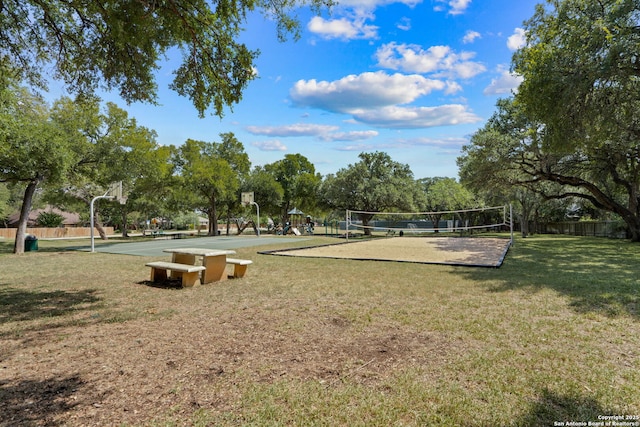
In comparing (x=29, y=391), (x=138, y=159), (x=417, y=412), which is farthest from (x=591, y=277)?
(x=138, y=159)

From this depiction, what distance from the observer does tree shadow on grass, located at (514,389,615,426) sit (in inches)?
88.2

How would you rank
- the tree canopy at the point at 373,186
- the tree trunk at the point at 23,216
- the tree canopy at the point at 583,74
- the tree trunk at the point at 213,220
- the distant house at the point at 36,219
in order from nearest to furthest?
1. the tree canopy at the point at 583,74
2. the tree trunk at the point at 23,216
3. the tree canopy at the point at 373,186
4. the tree trunk at the point at 213,220
5. the distant house at the point at 36,219

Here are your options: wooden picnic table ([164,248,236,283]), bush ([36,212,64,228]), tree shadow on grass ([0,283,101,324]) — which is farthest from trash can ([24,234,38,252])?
bush ([36,212,64,228])

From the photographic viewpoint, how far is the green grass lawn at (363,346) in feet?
7.82

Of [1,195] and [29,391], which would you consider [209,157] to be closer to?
[1,195]

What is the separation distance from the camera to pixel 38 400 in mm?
2545

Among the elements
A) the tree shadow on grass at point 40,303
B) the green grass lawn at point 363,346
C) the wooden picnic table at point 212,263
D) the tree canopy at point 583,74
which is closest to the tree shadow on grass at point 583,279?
the green grass lawn at point 363,346

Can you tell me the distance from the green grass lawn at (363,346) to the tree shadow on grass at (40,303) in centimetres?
3

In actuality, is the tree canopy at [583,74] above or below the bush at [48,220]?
above

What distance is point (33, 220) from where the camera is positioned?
43156 mm

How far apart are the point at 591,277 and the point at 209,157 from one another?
98.6 feet

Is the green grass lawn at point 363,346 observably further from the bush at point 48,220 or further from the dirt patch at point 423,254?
the bush at point 48,220

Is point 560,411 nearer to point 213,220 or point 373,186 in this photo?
point 373,186

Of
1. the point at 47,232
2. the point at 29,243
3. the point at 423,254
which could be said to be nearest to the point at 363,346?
the point at 423,254
